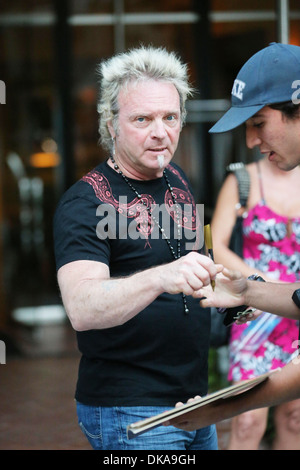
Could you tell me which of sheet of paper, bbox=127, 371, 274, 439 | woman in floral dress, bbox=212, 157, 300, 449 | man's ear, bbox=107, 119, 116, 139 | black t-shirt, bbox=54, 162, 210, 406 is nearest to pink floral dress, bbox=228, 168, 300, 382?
woman in floral dress, bbox=212, 157, 300, 449

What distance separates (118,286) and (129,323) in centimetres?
34

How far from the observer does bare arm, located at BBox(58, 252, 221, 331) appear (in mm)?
2104

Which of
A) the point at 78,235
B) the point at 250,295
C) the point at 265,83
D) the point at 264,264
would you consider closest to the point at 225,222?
the point at 264,264

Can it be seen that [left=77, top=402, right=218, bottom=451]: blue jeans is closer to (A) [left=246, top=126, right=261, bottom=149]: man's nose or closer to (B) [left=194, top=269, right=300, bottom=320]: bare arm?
(B) [left=194, top=269, right=300, bottom=320]: bare arm

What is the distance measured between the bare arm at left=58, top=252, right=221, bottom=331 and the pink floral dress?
1550mm

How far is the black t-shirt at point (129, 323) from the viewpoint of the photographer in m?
2.49

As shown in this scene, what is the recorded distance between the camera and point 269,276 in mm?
3725

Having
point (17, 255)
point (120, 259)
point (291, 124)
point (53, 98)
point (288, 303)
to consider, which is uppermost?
point (53, 98)

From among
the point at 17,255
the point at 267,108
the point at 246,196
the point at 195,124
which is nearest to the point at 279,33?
the point at 195,124

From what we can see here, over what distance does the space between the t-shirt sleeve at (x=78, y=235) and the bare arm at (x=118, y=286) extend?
0.04 meters

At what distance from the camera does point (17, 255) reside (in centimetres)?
1066

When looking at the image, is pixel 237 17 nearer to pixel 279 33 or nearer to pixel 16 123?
pixel 279 33

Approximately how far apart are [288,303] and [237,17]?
26.3 ft

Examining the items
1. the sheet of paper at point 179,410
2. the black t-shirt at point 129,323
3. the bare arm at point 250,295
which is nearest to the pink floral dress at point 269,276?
the bare arm at point 250,295
